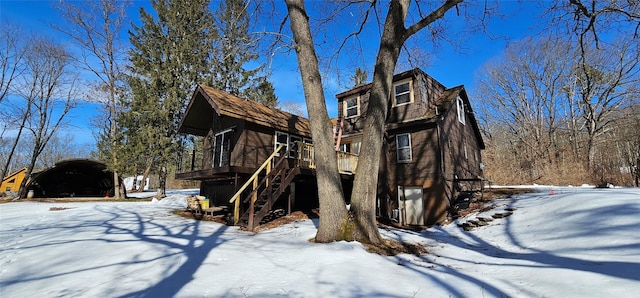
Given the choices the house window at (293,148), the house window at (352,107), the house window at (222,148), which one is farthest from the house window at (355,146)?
the house window at (222,148)

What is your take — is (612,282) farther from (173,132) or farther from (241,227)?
(173,132)

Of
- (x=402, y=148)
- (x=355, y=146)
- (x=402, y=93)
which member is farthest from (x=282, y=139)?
(x=402, y=93)

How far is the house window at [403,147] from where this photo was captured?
14.2m

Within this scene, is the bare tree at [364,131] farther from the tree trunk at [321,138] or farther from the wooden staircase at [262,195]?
the wooden staircase at [262,195]

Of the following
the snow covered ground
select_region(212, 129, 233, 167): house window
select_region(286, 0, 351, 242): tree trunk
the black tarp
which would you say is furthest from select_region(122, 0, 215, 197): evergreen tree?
select_region(286, 0, 351, 242): tree trunk

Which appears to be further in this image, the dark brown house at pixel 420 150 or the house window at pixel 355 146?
the house window at pixel 355 146

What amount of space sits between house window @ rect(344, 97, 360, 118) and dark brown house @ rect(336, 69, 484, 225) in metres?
0.18

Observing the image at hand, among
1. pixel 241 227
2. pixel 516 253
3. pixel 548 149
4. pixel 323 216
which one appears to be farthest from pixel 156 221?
pixel 548 149

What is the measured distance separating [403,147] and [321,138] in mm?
8380

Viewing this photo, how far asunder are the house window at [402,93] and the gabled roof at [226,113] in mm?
5052

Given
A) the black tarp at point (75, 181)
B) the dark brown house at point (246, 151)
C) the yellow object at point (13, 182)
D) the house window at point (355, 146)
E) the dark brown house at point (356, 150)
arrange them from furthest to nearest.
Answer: the yellow object at point (13, 182), the black tarp at point (75, 181), the house window at point (355, 146), the dark brown house at point (356, 150), the dark brown house at point (246, 151)

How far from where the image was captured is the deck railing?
12.2m

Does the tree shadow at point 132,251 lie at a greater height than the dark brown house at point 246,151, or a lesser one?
lesser

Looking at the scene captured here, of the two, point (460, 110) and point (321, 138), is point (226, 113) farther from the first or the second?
point (460, 110)
